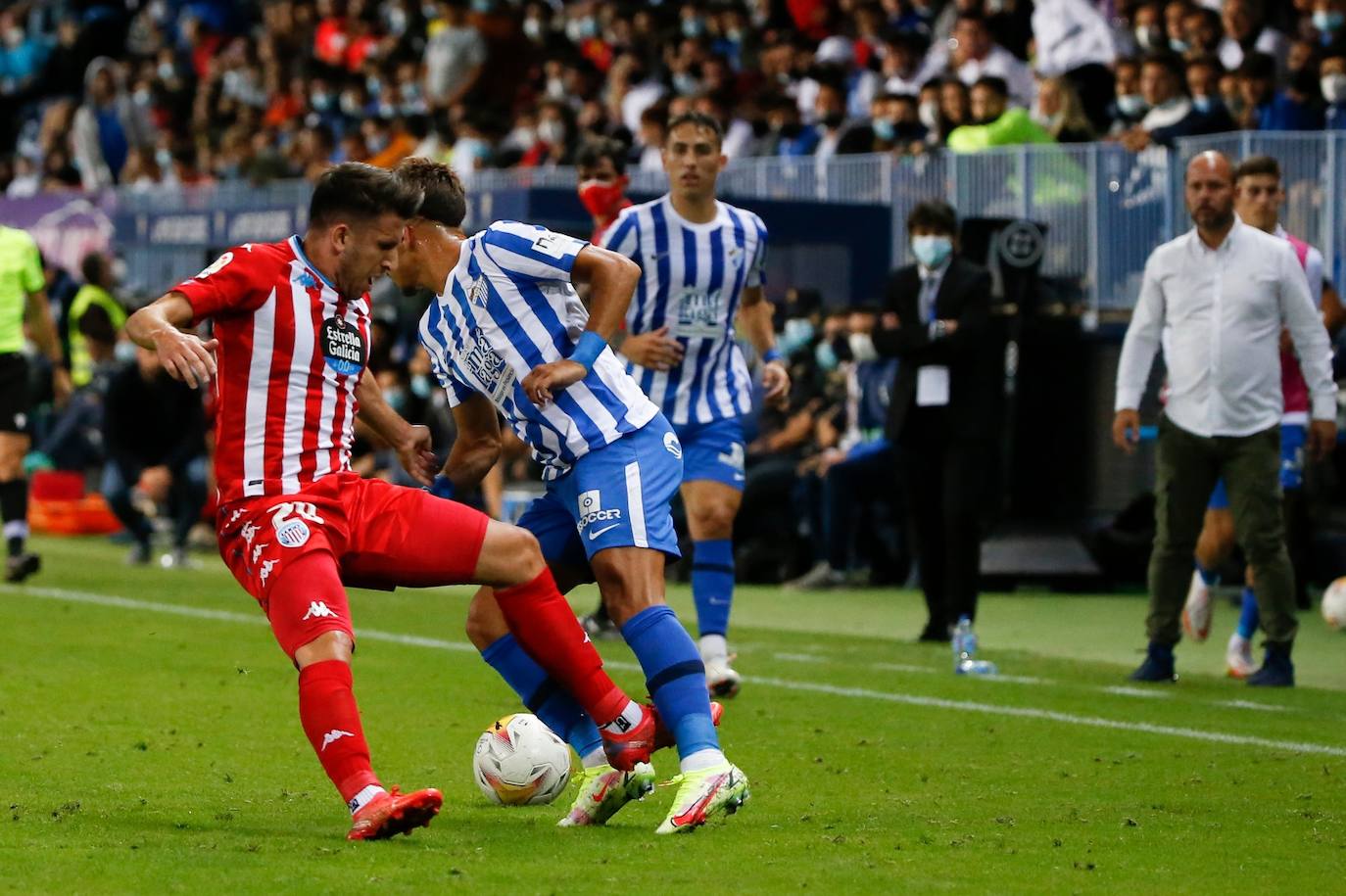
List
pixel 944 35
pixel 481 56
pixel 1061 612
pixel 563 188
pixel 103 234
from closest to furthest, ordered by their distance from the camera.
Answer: pixel 1061 612
pixel 563 188
pixel 944 35
pixel 103 234
pixel 481 56

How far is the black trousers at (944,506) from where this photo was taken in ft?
35.7

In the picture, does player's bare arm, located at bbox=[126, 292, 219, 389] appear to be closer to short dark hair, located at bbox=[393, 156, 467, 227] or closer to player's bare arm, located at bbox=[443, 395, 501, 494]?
short dark hair, located at bbox=[393, 156, 467, 227]

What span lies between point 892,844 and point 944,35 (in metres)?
14.0

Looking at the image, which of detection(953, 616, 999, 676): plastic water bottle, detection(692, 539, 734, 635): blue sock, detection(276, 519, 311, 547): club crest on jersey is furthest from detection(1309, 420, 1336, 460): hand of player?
detection(276, 519, 311, 547): club crest on jersey

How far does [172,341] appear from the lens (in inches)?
205

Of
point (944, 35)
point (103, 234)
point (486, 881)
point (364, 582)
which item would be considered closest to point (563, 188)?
point (944, 35)

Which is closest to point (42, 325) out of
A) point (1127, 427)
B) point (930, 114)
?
point (1127, 427)

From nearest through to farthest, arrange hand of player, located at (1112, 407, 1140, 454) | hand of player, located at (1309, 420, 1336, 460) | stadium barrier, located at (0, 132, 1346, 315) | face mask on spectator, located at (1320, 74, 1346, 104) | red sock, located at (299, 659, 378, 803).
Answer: red sock, located at (299, 659, 378, 803), hand of player, located at (1309, 420, 1336, 460), hand of player, located at (1112, 407, 1140, 454), stadium barrier, located at (0, 132, 1346, 315), face mask on spectator, located at (1320, 74, 1346, 104)

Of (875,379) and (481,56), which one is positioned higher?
(481,56)

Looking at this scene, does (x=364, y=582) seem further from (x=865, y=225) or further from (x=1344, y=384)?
(x=865, y=225)

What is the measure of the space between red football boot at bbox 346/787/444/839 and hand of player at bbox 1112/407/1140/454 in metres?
5.00

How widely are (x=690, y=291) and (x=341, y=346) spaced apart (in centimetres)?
352

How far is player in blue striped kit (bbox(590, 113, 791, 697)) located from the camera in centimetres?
921

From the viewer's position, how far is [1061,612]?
1321cm
